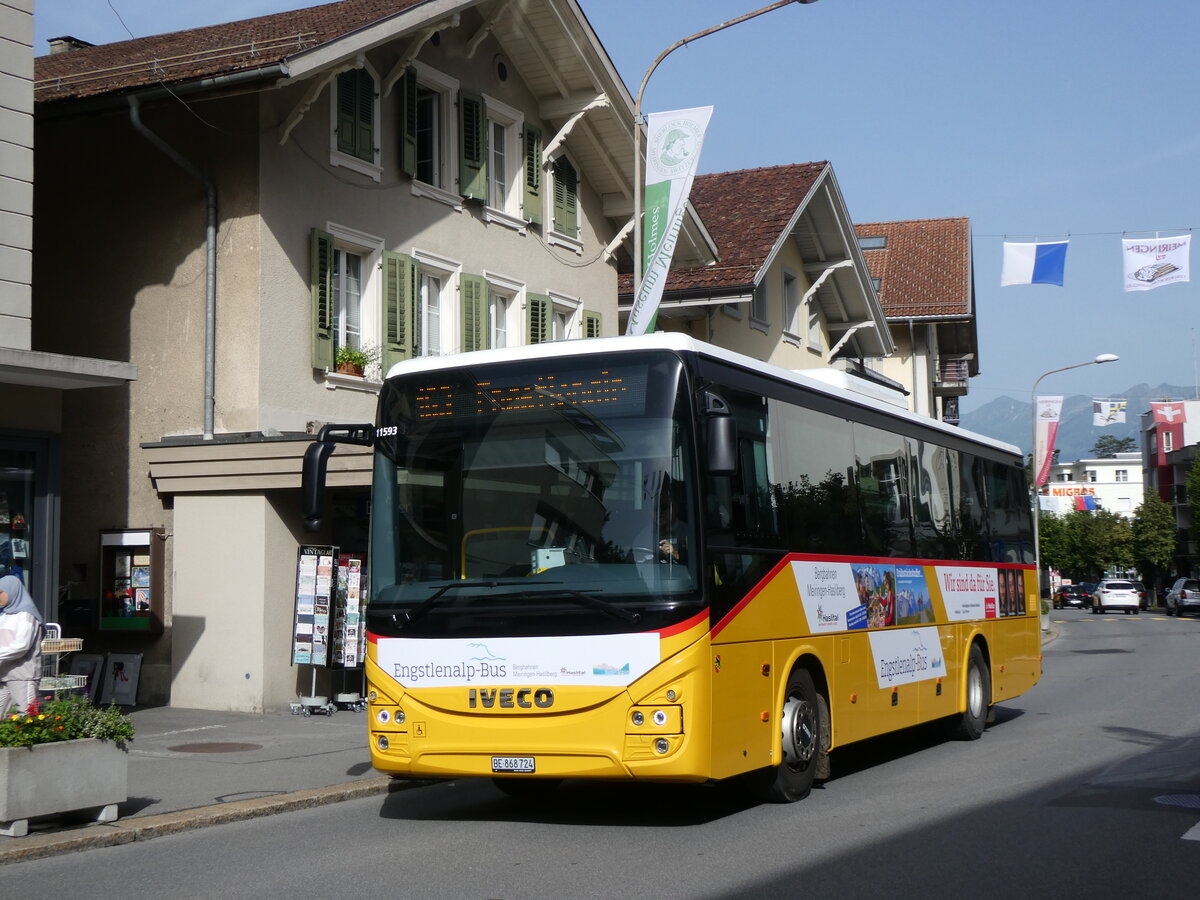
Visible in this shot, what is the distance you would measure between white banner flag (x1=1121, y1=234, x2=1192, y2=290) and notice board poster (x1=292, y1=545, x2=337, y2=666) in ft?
62.1

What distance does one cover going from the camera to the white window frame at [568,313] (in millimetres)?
23109

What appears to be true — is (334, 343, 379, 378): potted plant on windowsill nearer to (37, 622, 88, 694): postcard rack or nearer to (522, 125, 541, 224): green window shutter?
(522, 125, 541, 224): green window shutter

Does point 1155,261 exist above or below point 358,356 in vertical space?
above

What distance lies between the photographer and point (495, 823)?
32.1 feet

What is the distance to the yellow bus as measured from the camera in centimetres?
891

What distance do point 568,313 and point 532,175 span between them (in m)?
2.35

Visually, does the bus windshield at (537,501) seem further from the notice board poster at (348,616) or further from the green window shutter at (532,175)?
the green window shutter at (532,175)

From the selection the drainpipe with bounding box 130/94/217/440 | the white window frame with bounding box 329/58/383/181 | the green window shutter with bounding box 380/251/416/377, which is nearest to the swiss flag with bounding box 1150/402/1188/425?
the green window shutter with bounding box 380/251/416/377

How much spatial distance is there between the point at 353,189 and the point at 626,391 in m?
10.2

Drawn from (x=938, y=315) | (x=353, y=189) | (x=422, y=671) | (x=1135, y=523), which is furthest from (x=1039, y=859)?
(x=1135, y=523)

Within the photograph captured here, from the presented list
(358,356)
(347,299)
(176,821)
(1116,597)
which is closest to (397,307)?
(347,299)

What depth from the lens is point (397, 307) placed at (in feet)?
62.4

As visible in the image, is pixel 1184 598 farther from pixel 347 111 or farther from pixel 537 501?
pixel 537 501

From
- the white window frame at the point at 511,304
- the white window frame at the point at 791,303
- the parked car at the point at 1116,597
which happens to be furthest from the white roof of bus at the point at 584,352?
the parked car at the point at 1116,597
